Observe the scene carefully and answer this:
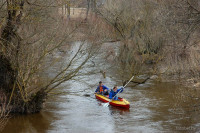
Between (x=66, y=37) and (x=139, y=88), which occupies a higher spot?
(x=66, y=37)

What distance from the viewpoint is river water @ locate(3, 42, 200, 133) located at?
11.7 meters

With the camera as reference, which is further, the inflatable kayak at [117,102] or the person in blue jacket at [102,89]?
the person in blue jacket at [102,89]

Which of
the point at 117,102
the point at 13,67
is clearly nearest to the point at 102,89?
the point at 117,102

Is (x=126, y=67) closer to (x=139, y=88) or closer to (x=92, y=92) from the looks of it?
(x=139, y=88)

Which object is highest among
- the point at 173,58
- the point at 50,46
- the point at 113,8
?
the point at 113,8

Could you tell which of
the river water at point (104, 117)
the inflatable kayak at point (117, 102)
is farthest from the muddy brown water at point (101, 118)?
the inflatable kayak at point (117, 102)

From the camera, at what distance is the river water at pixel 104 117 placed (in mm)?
11742

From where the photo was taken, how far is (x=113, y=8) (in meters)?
24.9

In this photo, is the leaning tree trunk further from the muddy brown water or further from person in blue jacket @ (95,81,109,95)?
person in blue jacket @ (95,81,109,95)

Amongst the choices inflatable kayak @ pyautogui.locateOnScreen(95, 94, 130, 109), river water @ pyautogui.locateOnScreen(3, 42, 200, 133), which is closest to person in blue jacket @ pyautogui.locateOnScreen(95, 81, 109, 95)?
inflatable kayak @ pyautogui.locateOnScreen(95, 94, 130, 109)

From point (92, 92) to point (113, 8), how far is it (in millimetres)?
9737

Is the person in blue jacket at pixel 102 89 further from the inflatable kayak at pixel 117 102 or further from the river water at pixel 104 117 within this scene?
the river water at pixel 104 117

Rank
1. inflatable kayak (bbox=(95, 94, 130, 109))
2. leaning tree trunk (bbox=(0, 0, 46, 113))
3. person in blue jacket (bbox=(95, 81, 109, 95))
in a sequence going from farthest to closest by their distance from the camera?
person in blue jacket (bbox=(95, 81, 109, 95))
inflatable kayak (bbox=(95, 94, 130, 109))
leaning tree trunk (bbox=(0, 0, 46, 113))

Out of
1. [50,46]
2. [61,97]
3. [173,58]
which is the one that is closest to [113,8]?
[173,58]
